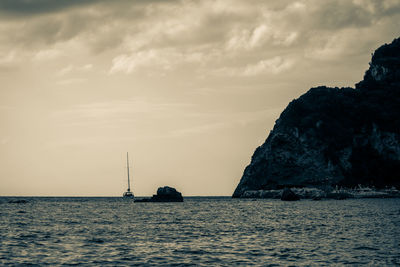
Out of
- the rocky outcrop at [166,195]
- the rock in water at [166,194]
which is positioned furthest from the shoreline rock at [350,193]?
the rocky outcrop at [166,195]

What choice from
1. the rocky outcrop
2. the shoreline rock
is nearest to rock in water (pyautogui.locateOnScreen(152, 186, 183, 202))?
the rocky outcrop

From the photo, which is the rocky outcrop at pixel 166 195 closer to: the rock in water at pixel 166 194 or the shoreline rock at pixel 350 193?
the rock in water at pixel 166 194

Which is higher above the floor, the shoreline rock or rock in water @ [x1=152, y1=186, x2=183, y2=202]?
rock in water @ [x1=152, y1=186, x2=183, y2=202]

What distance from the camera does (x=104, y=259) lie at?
30.7 m

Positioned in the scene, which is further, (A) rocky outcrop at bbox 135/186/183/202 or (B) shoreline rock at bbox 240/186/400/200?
(B) shoreline rock at bbox 240/186/400/200

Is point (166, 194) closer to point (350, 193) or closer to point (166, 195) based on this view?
point (166, 195)

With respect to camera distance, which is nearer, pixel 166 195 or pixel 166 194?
pixel 166 194

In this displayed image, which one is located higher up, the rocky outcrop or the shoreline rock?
the rocky outcrop

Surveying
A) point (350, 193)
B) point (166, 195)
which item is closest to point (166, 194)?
point (166, 195)

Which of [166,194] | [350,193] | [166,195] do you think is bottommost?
[350,193]

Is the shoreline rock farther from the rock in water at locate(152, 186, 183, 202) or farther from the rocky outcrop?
the rocky outcrop

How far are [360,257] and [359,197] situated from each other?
16147 centimetres

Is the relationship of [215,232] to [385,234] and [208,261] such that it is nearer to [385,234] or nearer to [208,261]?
[385,234]

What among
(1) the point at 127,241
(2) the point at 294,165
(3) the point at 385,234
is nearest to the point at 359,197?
(2) the point at 294,165
